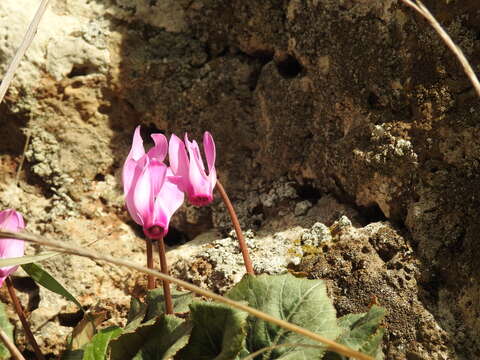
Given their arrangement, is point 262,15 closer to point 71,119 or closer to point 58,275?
point 71,119

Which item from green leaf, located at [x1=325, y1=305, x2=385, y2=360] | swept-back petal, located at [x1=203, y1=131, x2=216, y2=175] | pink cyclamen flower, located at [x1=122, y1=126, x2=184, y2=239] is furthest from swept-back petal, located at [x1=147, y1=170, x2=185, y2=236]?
green leaf, located at [x1=325, y1=305, x2=385, y2=360]

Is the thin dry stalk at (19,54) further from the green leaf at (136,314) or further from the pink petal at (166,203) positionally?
the green leaf at (136,314)

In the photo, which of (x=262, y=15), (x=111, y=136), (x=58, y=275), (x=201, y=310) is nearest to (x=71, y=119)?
(x=111, y=136)

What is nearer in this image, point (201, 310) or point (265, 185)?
point (201, 310)

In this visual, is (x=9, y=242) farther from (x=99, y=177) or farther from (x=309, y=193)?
(x=309, y=193)

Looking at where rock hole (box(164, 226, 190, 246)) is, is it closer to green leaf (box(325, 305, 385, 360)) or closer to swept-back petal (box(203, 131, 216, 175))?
swept-back petal (box(203, 131, 216, 175))

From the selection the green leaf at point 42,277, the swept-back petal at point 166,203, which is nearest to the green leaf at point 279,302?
the swept-back petal at point 166,203
